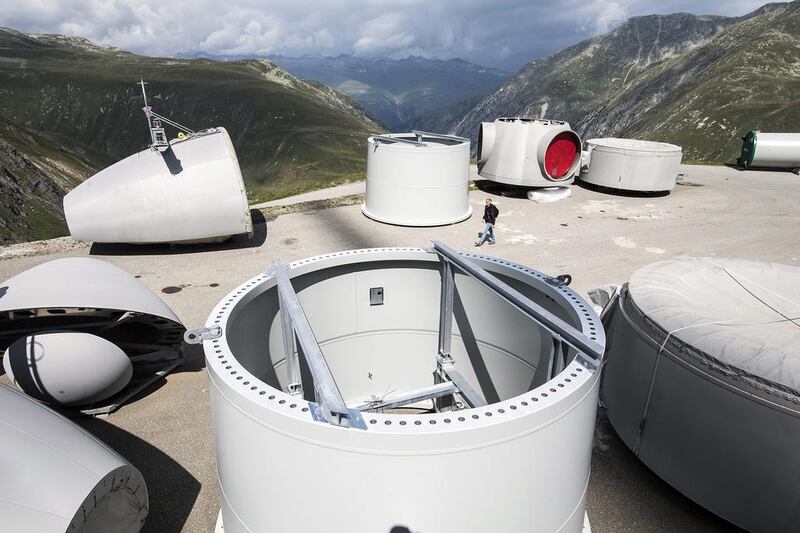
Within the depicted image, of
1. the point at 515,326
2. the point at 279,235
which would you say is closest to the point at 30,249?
the point at 279,235

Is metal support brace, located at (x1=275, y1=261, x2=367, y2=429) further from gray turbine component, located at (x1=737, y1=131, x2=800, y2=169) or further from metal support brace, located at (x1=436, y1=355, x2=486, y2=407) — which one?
gray turbine component, located at (x1=737, y1=131, x2=800, y2=169)

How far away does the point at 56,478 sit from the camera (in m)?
3.76

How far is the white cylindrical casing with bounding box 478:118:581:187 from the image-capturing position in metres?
19.2

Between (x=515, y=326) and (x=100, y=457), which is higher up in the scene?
(x=515, y=326)

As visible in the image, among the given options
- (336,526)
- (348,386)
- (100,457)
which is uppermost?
(336,526)

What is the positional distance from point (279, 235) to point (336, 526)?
1349 cm

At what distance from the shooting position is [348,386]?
6.97 meters

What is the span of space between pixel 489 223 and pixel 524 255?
1.49 meters

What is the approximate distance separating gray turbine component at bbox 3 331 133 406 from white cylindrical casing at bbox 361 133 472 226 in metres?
Answer: 11.0

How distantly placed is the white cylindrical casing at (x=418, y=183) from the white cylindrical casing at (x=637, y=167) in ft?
25.7

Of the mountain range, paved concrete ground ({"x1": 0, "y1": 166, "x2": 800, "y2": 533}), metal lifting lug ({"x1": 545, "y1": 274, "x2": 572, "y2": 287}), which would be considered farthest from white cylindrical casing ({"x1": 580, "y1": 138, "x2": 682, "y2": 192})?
the mountain range

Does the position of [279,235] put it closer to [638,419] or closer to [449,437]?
[638,419]

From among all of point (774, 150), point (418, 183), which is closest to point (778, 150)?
point (774, 150)

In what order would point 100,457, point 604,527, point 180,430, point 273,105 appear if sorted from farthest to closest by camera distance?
point 273,105
point 180,430
point 604,527
point 100,457
